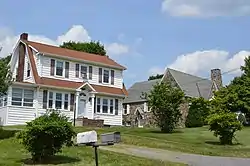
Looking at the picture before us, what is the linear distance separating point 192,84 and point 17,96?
28495mm

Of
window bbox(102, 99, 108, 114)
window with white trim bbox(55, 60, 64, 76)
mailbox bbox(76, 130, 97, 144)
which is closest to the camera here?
mailbox bbox(76, 130, 97, 144)

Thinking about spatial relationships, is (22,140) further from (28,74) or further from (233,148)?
(28,74)

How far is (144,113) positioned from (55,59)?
20.6 m

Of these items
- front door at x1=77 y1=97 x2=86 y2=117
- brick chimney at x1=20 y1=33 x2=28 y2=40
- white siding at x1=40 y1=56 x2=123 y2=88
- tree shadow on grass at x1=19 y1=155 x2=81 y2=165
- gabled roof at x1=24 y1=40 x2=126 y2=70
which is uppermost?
brick chimney at x1=20 y1=33 x2=28 y2=40

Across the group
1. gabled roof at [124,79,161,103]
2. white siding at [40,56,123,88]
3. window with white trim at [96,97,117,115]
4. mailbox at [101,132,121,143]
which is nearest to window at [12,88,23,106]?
white siding at [40,56,123,88]

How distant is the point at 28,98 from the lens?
38.0m

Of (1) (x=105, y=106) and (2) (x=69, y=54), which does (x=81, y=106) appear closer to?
(1) (x=105, y=106)

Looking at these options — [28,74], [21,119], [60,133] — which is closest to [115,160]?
[60,133]

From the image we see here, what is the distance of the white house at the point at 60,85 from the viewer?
37.6 m

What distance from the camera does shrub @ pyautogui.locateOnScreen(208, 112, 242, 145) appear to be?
28812 millimetres

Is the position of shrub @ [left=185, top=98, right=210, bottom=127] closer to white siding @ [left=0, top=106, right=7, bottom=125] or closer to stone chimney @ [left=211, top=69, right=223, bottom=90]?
stone chimney @ [left=211, top=69, right=223, bottom=90]

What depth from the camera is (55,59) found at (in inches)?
1586

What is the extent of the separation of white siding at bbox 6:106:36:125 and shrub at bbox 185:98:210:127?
19.5 m

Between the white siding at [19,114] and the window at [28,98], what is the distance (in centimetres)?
36
